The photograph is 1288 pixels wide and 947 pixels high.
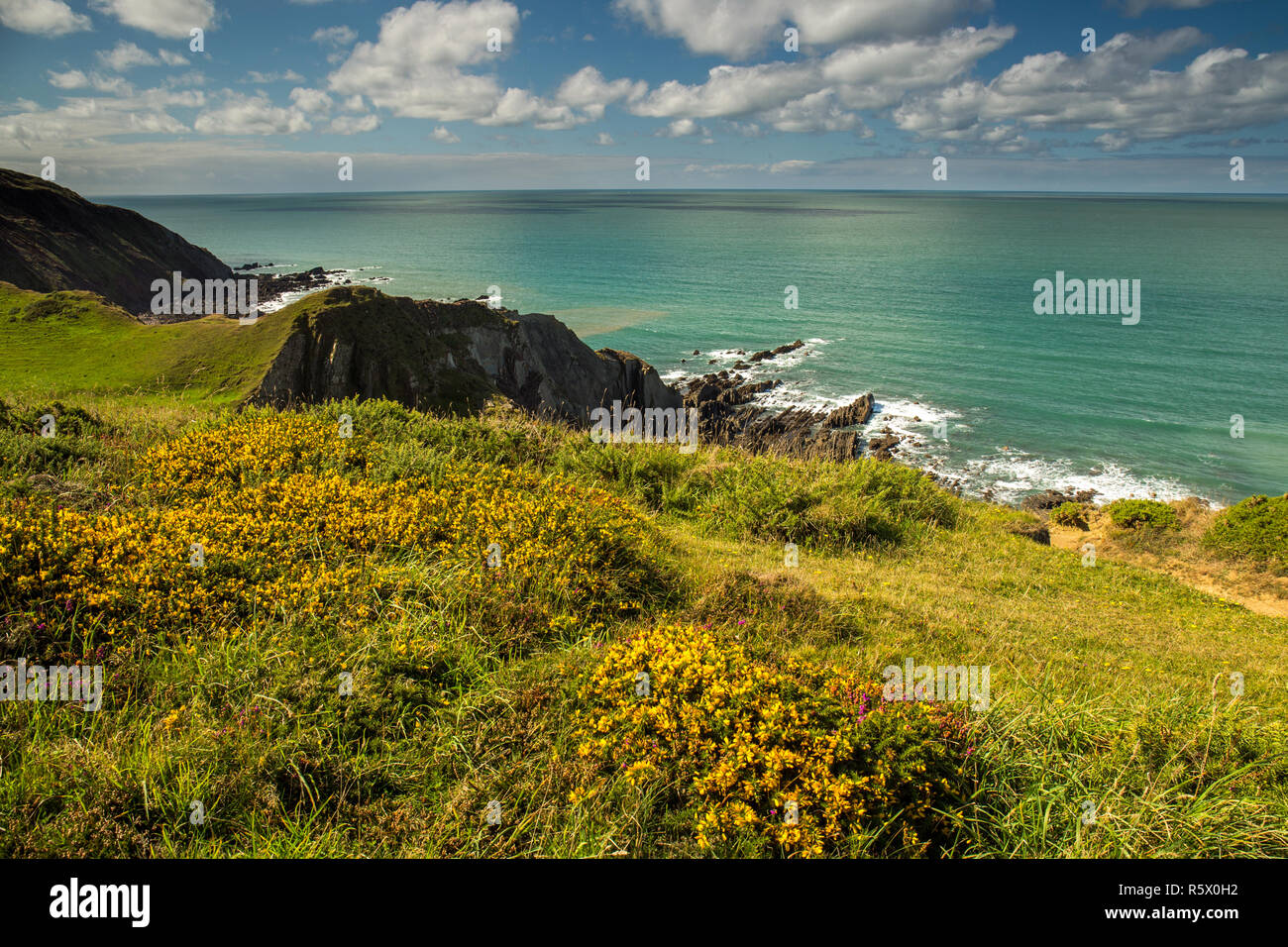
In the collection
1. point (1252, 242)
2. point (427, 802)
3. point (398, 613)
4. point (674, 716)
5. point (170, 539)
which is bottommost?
point (427, 802)

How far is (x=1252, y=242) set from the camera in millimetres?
167875

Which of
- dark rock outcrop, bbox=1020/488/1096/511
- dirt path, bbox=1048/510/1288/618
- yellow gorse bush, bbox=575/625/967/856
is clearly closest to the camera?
yellow gorse bush, bbox=575/625/967/856

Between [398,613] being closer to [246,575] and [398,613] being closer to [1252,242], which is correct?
[246,575]

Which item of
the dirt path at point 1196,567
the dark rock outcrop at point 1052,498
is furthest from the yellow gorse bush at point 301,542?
the dark rock outcrop at point 1052,498

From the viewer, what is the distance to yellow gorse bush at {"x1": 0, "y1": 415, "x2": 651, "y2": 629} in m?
5.63

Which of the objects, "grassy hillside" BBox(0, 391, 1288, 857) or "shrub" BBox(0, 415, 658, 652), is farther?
"shrub" BBox(0, 415, 658, 652)

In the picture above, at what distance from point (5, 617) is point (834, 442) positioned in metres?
35.9

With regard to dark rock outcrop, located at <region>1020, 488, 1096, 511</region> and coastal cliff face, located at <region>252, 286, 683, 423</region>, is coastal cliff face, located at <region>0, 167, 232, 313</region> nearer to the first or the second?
coastal cliff face, located at <region>252, 286, 683, 423</region>

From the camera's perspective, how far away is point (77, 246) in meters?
69.1

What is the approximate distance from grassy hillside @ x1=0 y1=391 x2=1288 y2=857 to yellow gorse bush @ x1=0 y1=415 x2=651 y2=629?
Result: 37 millimetres

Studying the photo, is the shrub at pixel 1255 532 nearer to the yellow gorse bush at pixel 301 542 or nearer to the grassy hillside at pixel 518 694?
the grassy hillside at pixel 518 694

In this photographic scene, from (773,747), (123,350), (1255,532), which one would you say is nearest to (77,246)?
(123,350)

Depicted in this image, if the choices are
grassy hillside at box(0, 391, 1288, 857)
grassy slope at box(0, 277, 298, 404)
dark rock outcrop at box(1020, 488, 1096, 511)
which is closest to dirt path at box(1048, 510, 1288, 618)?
dark rock outcrop at box(1020, 488, 1096, 511)
